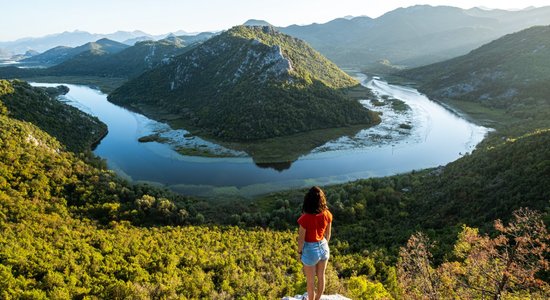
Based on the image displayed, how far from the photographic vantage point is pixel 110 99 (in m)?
196

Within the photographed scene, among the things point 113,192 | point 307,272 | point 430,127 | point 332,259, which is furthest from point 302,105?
point 307,272

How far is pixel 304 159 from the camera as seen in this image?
95812 millimetres

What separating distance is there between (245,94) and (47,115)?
6827 centimetres

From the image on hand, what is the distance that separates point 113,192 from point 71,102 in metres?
153

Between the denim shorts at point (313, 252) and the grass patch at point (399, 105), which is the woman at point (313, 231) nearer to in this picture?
the denim shorts at point (313, 252)

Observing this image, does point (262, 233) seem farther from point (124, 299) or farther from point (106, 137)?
point (106, 137)

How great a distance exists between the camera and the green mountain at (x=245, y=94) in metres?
123

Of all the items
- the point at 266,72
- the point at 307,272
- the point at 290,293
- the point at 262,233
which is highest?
the point at 266,72

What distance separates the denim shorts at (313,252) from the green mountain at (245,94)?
10208cm

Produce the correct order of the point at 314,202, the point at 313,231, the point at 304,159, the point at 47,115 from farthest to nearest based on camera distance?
the point at 304,159, the point at 47,115, the point at 313,231, the point at 314,202

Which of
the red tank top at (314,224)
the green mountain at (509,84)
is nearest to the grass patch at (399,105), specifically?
the green mountain at (509,84)

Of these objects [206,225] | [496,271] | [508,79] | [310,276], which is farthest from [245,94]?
[310,276]

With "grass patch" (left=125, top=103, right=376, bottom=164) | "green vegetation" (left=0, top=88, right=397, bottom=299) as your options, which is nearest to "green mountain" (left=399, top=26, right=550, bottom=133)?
"grass patch" (left=125, top=103, right=376, bottom=164)

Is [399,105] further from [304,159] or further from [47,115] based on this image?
[47,115]
